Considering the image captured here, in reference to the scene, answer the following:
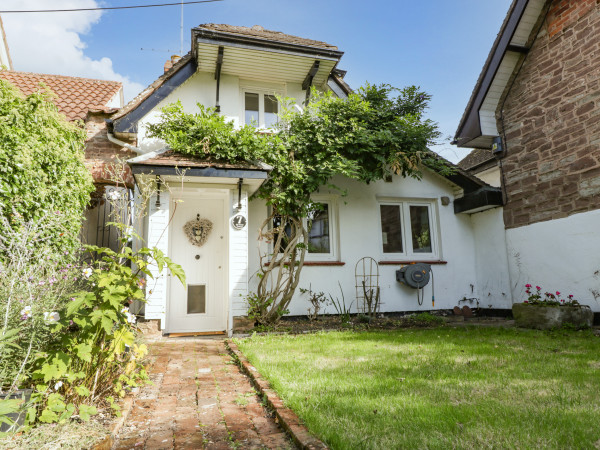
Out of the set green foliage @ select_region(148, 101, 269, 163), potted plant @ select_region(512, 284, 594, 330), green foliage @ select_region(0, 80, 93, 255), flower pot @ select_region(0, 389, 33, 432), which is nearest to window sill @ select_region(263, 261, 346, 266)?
green foliage @ select_region(148, 101, 269, 163)

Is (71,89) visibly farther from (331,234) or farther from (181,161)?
(331,234)

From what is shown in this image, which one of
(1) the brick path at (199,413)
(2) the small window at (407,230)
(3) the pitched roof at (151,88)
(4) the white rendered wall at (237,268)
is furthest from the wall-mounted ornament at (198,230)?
(2) the small window at (407,230)

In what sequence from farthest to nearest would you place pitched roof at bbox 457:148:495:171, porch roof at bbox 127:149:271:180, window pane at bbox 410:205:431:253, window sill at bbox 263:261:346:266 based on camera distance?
pitched roof at bbox 457:148:495:171 < window pane at bbox 410:205:431:253 < window sill at bbox 263:261:346:266 < porch roof at bbox 127:149:271:180

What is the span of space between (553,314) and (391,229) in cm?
356

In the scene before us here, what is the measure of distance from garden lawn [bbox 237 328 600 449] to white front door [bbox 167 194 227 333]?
77.2 inches

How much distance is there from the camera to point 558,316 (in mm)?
6266

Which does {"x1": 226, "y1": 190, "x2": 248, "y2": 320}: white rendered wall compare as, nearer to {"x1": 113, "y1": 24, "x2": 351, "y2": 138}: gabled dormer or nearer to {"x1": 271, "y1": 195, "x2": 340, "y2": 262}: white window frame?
{"x1": 271, "y1": 195, "x2": 340, "y2": 262}: white window frame

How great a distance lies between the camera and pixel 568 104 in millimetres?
7207

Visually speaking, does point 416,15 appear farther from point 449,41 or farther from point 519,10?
point 519,10

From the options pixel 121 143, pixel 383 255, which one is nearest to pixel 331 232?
pixel 383 255

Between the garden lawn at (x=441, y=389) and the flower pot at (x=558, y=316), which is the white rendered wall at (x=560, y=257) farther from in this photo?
the garden lawn at (x=441, y=389)

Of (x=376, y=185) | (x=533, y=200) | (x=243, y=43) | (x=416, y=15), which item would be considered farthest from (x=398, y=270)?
(x=416, y=15)

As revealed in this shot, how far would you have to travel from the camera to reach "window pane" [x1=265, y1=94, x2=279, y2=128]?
855 centimetres

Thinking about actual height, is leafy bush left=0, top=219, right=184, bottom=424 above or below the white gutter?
below
